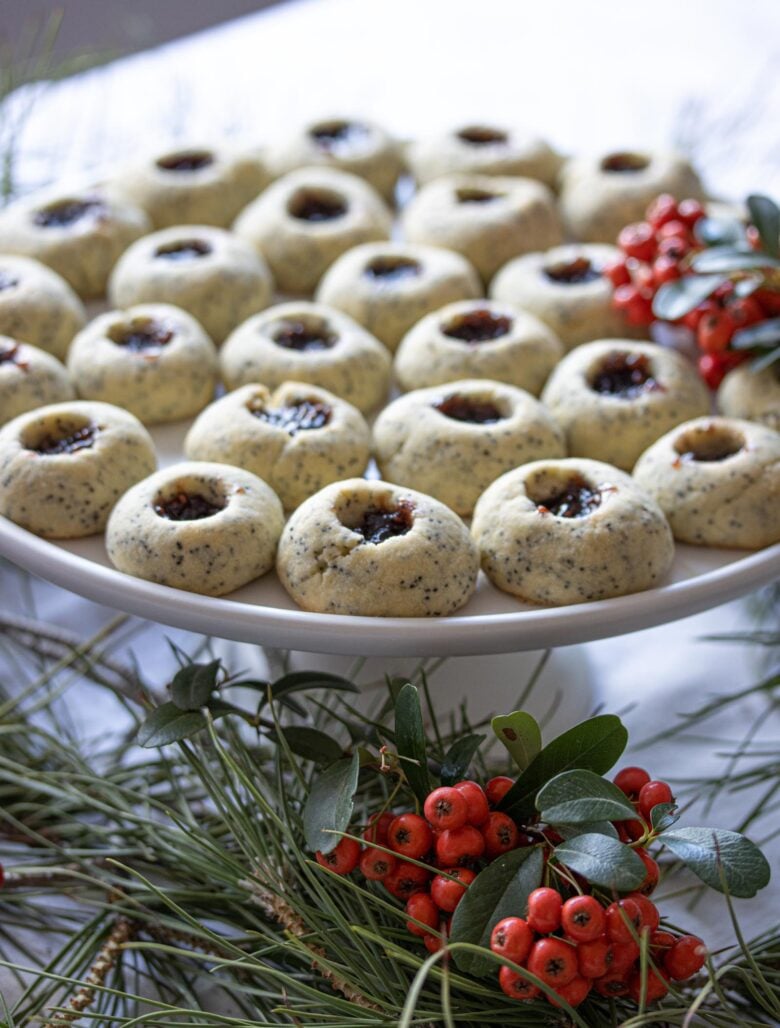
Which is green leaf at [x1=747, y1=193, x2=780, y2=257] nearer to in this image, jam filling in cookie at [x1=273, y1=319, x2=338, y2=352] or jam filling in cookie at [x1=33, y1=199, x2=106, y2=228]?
jam filling in cookie at [x1=273, y1=319, x2=338, y2=352]

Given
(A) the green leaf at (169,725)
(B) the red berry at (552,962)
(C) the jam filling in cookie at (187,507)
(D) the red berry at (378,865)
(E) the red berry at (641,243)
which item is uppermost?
(E) the red berry at (641,243)

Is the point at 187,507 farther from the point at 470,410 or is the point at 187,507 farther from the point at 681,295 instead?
the point at 681,295

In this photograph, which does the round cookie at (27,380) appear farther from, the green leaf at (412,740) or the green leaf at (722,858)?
the green leaf at (722,858)

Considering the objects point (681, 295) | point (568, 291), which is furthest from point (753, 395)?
point (568, 291)

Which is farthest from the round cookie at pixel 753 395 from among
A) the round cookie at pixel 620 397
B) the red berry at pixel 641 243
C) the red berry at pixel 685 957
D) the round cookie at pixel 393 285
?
the red berry at pixel 685 957

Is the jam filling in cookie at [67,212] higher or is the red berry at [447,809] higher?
the jam filling in cookie at [67,212]

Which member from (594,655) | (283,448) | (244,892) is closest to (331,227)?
(283,448)

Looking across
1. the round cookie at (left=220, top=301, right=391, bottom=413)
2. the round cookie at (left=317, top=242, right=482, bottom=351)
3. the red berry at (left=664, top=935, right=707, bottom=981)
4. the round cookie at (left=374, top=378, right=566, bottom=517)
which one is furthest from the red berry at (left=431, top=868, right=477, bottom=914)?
the round cookie at (left=317, top=242, right=482, bottom=351)
